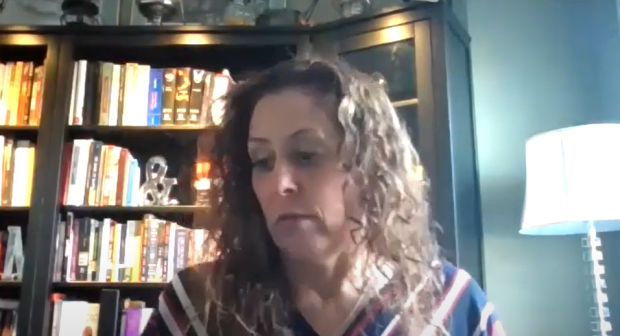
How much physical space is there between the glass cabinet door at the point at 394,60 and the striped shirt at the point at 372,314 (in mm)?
944

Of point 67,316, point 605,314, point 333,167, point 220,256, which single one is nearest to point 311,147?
point 333,167

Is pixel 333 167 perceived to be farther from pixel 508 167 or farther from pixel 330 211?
pixel 508 167

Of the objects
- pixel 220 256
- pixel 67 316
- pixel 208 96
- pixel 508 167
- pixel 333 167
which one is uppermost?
pixel 208 96

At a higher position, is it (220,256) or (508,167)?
(508,167)

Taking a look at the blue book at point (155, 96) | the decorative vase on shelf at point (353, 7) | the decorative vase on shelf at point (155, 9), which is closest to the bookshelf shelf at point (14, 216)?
the blue book at point (155, 96)

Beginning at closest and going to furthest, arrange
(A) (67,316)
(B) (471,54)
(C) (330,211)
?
(C) (330,211), (A) (67,316), (B) (471,54)

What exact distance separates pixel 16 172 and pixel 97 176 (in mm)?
232

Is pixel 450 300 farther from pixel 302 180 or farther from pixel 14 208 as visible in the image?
pixel 14 208

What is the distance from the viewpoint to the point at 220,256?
2.79 feet

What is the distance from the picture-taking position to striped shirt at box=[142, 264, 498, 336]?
755 millimetres

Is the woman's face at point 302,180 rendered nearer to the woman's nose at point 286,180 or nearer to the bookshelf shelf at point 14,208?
the woman's nose at point 286,180

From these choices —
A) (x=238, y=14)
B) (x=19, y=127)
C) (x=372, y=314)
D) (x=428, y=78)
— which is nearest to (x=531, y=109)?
(x=428, y=78)

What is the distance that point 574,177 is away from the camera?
148 centimetres

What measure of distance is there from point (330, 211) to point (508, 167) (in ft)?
4.52
